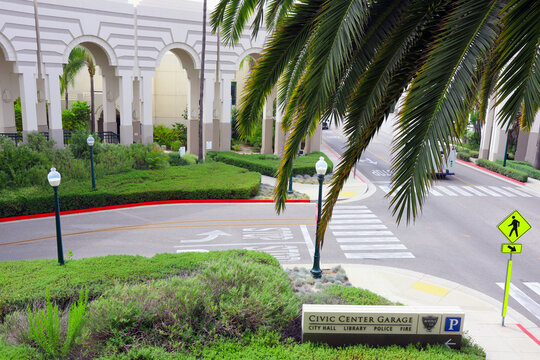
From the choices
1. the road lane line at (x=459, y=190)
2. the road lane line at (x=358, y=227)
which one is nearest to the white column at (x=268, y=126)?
the road lane line at (x=459, y=190)

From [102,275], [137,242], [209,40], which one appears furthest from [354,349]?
[209,40]

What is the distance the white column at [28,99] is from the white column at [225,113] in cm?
1193

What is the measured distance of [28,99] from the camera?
24.5 m

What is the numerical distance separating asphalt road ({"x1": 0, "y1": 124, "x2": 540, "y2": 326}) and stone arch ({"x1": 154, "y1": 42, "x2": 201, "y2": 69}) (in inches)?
503

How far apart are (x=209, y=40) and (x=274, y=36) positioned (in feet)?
84.3

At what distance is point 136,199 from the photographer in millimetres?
21094

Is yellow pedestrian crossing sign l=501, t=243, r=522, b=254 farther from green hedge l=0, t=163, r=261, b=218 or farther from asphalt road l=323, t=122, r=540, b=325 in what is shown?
green hedge l=0, t=163, r=261, b=218

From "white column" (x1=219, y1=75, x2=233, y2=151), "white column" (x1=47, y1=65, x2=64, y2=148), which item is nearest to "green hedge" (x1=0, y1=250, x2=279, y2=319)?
"white column" (x1=47, y1=65, x2=64, y2=148)

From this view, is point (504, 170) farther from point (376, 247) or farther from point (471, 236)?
point (376, 247)

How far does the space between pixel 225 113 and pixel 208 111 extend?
1470 mm

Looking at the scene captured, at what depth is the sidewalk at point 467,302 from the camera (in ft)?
31.5

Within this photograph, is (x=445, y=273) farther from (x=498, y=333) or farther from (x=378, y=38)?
(x=378, y=38)

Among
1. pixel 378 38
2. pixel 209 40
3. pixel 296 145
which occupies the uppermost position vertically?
pixel 209 40

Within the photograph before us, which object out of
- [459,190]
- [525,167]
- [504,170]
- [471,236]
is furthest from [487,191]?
[471,236]
